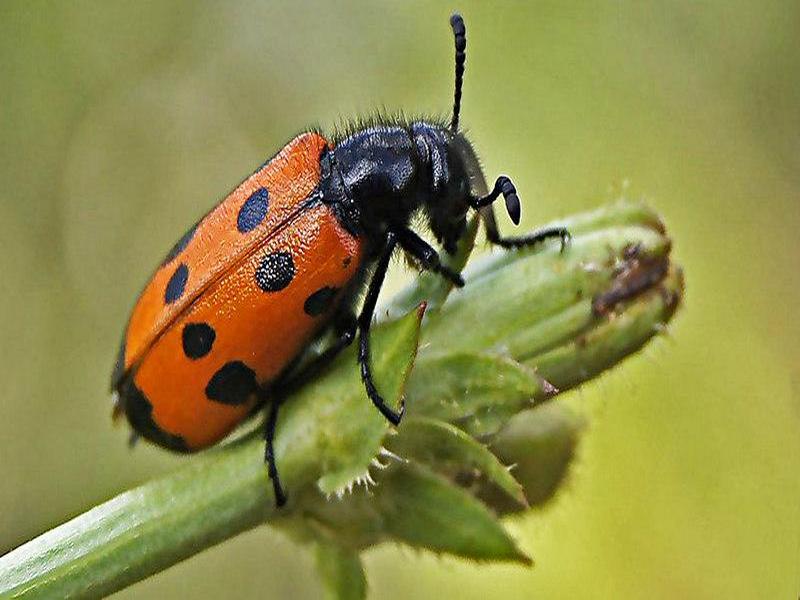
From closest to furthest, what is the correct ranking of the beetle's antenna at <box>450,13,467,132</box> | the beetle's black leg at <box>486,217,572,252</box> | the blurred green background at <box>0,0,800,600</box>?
the beetle's black leg at <box>486,217,572,252</box>
the beetle's antenna at <box>450,13,467,132</box>
the blurred green background at <box>0,0,800,600</box>

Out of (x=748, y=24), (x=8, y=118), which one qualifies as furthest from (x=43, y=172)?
(x=748, y=24)

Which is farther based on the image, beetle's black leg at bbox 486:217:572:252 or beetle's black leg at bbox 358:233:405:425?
beetle's black leg at bbox 486:217:572:252

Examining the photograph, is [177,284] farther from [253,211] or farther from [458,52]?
[458,52]

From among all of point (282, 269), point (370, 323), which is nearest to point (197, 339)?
point (282, 269)

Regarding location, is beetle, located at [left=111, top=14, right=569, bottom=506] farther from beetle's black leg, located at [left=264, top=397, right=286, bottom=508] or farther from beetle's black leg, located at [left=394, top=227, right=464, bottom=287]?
beetle's black leg, located at [left=264, top=397, right=286, bottom=508]

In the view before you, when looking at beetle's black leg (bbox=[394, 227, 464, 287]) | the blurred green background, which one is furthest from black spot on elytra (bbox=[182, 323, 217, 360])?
the blurred green background

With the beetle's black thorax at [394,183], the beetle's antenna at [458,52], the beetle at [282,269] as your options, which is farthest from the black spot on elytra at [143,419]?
the beetle's antenna at [458,52]

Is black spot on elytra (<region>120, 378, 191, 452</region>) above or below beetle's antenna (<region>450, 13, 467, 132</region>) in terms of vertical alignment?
below

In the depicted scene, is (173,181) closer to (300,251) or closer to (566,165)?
(566,165)
